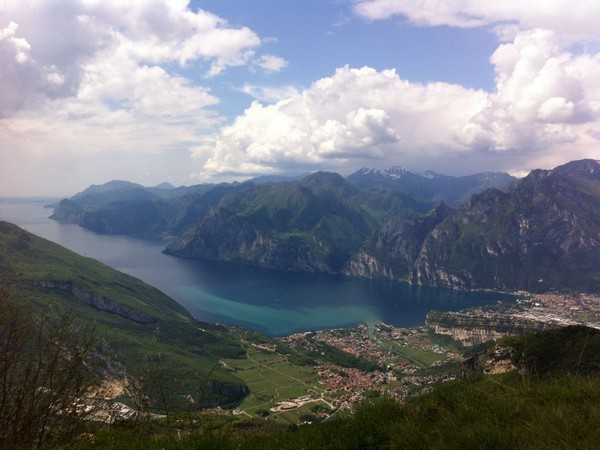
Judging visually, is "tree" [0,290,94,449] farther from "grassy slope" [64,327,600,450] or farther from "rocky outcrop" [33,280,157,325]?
"rocky outcrop" [33,280,157,325]

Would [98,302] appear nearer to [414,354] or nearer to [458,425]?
[414,354]

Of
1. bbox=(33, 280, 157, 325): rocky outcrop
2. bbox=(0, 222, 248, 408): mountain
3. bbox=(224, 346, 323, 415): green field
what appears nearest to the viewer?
bbox=(224, 346, 323, 415): green field

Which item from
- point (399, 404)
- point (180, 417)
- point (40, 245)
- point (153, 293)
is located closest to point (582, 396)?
point (399, 404)

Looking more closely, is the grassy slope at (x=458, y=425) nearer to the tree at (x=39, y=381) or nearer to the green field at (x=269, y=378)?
the tree at (x=39, y=381)

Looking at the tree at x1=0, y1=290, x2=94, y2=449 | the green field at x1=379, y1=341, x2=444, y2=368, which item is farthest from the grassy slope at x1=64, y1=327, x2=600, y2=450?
the green field at x1=379, y1=341, x2=444, y2=368

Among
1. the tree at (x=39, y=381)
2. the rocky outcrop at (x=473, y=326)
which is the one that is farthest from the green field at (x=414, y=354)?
the tree at (x=39, y=381)

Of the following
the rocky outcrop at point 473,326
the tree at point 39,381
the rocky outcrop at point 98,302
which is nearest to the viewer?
the tree at point 39,381
